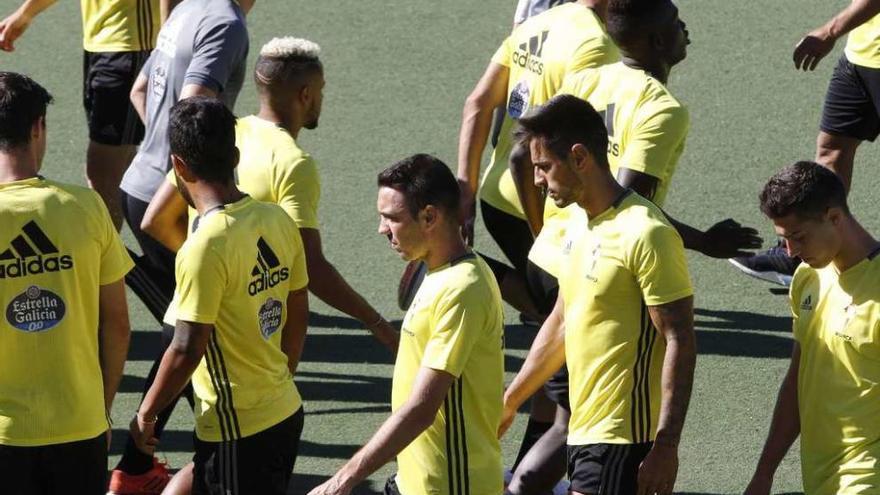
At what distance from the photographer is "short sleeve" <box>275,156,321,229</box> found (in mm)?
5812

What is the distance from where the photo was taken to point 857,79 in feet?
26.7

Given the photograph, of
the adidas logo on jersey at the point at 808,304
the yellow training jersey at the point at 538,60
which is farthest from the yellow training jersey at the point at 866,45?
the adidas logo on jersey at the point at 808,304

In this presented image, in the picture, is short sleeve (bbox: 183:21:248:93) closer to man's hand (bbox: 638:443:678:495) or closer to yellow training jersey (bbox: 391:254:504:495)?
yellow training jersey (bbox: 391:254:504:495)

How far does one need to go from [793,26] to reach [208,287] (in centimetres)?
782

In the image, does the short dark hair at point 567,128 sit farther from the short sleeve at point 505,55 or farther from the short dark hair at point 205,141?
the short sleeve at point 505,55

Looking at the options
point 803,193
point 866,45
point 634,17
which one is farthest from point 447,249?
point 866,45

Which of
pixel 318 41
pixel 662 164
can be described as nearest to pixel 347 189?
pixel 318 41

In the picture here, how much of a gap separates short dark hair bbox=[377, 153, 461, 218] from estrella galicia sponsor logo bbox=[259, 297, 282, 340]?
671 mm

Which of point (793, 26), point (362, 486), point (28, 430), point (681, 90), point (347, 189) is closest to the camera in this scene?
point (28, 430)

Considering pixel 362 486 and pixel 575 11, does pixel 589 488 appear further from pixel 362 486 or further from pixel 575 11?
pixel 575 11

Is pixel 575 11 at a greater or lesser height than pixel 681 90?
greater

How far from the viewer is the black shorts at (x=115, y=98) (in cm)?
861

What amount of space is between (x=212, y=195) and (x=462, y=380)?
3.49ft

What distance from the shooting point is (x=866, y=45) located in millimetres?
8055
